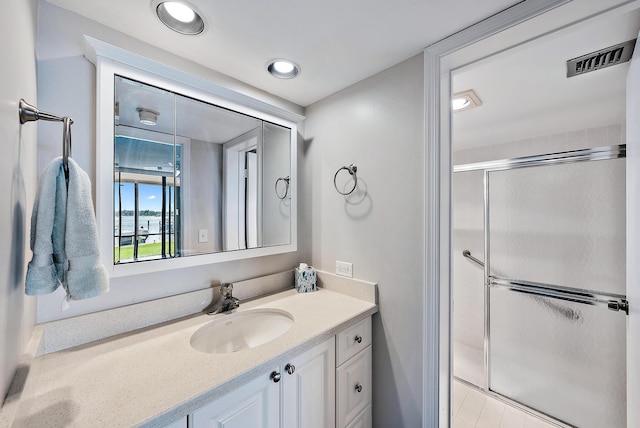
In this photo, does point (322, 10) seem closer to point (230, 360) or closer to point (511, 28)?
point (511, 28)

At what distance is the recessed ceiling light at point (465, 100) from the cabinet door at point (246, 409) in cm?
185

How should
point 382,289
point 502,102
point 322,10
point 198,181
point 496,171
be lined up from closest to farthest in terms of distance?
point 322,10
point 198,181
point 382,289
point 502,102
point 496,171

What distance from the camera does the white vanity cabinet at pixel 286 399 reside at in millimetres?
803

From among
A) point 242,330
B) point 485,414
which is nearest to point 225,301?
point 242,330

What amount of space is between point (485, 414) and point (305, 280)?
1.67 m

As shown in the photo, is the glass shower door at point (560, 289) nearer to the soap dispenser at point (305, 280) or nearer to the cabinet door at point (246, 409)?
the soap dispenser at point (305, 280)

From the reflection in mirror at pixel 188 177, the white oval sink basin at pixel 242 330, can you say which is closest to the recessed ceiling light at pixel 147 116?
the reflection in mirror at pixel 188 177

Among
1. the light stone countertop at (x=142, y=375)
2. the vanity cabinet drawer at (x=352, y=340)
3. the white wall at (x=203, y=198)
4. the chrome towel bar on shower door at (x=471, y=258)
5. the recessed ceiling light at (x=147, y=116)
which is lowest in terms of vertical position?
the vanity cabinet drawer at (x=352, y=340)

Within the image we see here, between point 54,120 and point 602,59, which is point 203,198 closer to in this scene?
point 54,120

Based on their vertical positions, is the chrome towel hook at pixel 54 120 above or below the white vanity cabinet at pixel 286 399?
above

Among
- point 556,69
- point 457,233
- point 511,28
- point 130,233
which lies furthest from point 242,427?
point 457,233

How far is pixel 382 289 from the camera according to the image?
1.38 m

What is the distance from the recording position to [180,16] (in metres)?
1.02

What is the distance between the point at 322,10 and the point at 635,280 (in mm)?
1691
